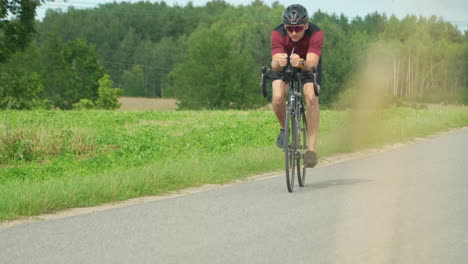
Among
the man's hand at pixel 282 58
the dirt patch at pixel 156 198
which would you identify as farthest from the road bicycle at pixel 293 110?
the dirt patch at pixel 156 198

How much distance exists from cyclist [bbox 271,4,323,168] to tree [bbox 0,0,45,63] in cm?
3465

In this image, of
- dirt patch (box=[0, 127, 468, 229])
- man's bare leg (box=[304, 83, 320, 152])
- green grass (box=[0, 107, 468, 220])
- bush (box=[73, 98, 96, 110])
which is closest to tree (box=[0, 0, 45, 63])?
green grass (box=[0, 107, 468, 220])

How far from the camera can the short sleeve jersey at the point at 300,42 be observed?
8695mm

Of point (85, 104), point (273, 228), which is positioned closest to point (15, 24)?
point (273, 228)

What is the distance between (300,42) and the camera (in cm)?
885

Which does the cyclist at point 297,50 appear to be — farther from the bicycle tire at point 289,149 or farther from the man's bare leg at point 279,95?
the bicycle tire at point 289,149

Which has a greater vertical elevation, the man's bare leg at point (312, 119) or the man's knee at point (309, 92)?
the man's knee at point (309, 92)

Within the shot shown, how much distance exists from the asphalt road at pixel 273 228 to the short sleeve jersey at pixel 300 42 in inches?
63.3

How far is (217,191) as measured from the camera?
8812mm

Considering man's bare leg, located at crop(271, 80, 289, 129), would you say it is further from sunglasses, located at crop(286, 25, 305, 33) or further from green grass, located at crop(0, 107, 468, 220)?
green grass, located at crop(0, 107, 468, 220)

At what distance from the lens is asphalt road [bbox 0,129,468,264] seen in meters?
5.32

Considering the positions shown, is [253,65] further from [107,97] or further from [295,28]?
[295,28]

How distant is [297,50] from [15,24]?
3554 centimetres

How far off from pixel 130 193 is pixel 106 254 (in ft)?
10.3
